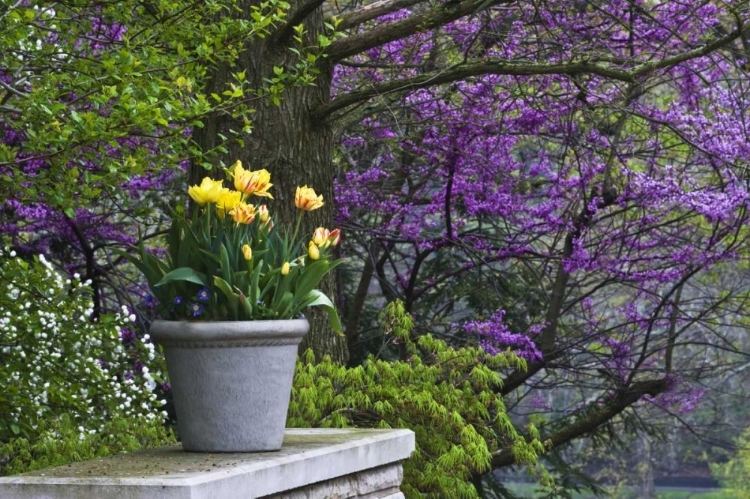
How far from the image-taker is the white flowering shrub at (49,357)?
18.7 feet

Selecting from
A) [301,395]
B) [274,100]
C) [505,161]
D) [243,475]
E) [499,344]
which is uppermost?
[505,161]

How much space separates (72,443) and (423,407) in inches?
66.8

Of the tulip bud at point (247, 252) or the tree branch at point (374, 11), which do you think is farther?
the tree branch at point (374, 11)

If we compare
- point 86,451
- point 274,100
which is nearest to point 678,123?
point 274,100

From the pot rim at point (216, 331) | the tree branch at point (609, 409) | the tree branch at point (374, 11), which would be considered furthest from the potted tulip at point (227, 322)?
the tree branch at point (609, 409)

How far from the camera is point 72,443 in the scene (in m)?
5.25

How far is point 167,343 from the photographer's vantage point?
11.3 feet

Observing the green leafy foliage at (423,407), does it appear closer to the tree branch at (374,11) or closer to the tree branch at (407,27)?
the tree branch at (407,27)

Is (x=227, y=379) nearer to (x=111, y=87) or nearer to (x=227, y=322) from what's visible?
(x=227, y=322)

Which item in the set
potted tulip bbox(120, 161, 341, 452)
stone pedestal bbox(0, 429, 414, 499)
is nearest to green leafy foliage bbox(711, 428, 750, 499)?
stone pedestal bbox(0, 429, 414, 499)

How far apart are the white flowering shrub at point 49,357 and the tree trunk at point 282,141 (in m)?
0.96

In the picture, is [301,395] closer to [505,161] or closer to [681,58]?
[681,58]

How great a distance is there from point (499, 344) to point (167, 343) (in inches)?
217

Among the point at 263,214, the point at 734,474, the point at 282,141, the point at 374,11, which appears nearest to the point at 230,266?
the point at 263,214
